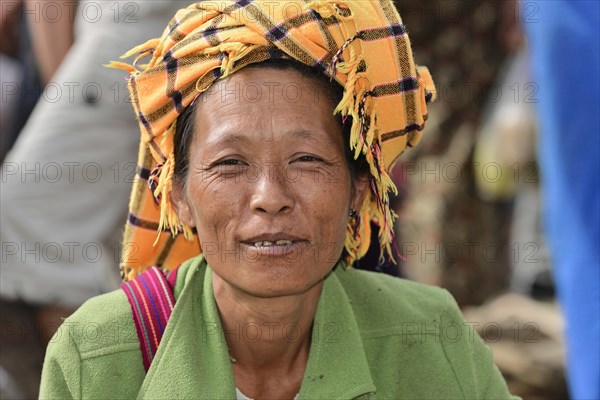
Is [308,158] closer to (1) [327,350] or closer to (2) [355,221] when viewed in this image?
(2) [355,221]

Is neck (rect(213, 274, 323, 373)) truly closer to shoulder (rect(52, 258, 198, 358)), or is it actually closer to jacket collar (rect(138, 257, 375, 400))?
jacket collar (rect(138, 257, 375, 400))

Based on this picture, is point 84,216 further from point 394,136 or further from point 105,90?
point 394,136

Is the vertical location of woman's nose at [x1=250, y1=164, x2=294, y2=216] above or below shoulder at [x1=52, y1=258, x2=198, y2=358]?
above

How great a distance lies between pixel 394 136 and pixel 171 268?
797 millimetres

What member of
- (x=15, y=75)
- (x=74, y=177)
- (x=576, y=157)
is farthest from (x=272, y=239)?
→ (x=15, y=75)

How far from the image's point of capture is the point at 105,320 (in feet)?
7.73

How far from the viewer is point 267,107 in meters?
2.26

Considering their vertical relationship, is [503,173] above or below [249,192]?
below

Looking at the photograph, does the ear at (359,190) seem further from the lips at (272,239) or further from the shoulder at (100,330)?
the shoulder at (100,330)

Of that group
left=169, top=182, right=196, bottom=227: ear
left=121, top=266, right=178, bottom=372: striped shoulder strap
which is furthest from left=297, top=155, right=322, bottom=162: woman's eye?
left=121, top=266, right=178, bottom=372: striped shoulder strap

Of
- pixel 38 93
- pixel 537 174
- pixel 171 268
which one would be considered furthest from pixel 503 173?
pixel 171 268

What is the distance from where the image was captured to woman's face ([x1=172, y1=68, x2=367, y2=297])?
223 cm

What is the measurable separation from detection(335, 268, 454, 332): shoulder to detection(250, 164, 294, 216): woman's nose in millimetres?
523

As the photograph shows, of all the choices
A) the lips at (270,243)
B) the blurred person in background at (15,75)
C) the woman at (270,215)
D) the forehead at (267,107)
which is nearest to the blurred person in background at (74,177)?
the blurred person in background at (15,75)
